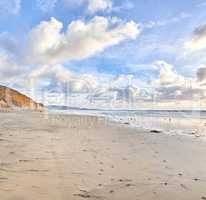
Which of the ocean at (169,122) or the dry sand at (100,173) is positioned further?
the ocean at (169,122)

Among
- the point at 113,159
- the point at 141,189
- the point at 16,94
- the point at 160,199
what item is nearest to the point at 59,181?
the point at 141,189

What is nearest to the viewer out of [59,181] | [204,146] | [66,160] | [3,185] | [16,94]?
[3,185]

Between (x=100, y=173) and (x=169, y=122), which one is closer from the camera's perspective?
(x=100, y=173)

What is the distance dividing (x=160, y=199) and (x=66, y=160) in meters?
3.41

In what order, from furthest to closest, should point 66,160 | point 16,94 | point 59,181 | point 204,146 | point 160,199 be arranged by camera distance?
point 16,94
point 204,146
point 66,160
point 59,181
point 160,199

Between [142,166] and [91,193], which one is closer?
[91,193]

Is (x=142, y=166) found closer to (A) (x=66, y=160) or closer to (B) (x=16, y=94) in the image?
(A) (x=66, y=160)

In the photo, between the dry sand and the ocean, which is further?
the ocean

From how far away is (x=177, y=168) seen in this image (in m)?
6.88

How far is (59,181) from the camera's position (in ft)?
18.2

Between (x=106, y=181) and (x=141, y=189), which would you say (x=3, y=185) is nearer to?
(x=106, y=181)

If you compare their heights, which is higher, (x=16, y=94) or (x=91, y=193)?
(x=16, y=94)

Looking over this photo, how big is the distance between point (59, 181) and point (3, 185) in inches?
40.6

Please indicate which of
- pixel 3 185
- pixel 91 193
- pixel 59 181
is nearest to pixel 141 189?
pixel 91 193
